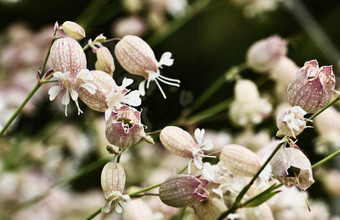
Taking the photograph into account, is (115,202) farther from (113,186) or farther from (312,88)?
(312,88)

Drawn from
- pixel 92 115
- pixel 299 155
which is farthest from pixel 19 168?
pixel 299 155

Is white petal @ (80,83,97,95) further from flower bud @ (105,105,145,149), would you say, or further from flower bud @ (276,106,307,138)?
flower bud @ (276,106,307,138)

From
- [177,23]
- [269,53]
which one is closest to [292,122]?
[269,53]

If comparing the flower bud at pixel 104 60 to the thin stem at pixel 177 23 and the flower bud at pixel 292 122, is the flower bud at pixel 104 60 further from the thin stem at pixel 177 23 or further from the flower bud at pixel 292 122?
the thin stem at pixel 177 23

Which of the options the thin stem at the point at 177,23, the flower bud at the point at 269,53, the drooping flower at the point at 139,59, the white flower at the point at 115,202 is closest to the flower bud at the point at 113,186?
the white flower at the point at 115,202

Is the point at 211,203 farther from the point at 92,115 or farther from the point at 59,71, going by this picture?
the point at 92,115

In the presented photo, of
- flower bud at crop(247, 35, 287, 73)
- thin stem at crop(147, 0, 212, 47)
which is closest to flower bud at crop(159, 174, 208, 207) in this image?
flower bud at crop(247, 35, 287, 73)

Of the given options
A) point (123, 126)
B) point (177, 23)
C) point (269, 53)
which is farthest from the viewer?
point (177, 23)
